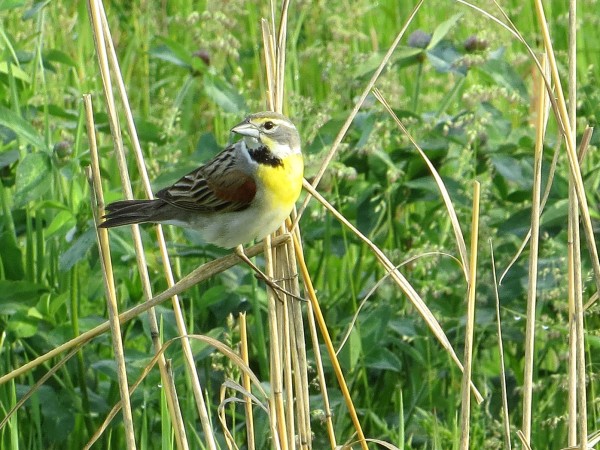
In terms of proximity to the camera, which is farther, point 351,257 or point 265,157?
point 351,257

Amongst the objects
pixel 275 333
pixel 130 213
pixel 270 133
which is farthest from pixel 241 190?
pixel 275 333

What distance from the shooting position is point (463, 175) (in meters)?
4.52

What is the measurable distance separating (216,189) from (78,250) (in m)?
0.49

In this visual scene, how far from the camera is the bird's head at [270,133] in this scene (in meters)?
3.21

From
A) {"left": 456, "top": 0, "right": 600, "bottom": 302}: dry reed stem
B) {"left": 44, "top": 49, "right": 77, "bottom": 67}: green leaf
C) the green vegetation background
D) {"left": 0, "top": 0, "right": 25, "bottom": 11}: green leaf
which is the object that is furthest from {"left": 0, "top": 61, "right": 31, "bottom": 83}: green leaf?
{"left": 456, "top": 0, "right": 600, "bottom": 302}: dry reed stem

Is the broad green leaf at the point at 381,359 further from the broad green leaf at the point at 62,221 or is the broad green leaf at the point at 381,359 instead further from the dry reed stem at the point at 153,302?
the broad green leaf at the point at 62,221

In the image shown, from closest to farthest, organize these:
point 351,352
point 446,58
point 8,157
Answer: point 351,352 → point 8,157 → point 446,58

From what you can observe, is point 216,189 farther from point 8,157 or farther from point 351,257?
point 351,257

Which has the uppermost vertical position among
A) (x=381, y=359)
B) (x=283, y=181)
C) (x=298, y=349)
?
(x=283, y=181)

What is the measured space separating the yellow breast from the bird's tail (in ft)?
1.13

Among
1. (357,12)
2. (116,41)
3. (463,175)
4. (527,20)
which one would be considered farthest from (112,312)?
(527,20)

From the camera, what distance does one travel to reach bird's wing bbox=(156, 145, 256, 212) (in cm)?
340

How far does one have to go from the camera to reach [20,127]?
3.68 metres

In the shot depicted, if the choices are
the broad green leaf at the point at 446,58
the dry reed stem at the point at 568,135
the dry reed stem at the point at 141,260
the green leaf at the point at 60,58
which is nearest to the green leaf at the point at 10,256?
the green leaf at the point at 60,58
